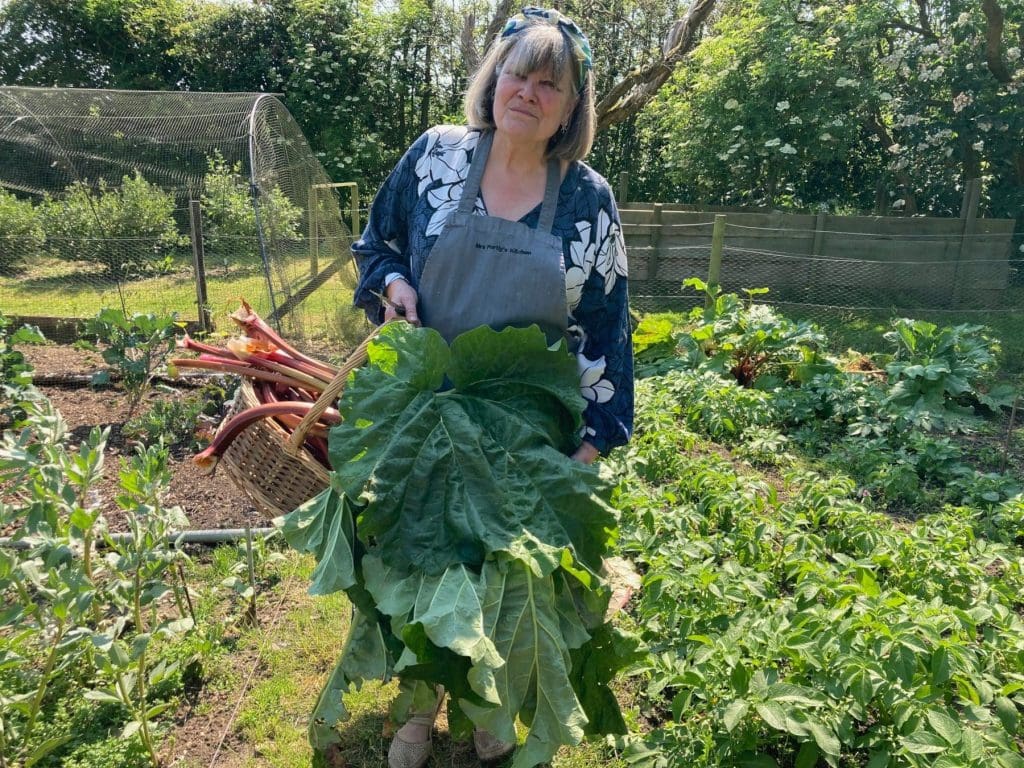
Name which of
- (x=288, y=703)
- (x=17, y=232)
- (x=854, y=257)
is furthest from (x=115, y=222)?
(x=854, y=257)

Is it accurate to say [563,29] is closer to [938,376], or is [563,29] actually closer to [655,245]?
[938,376]

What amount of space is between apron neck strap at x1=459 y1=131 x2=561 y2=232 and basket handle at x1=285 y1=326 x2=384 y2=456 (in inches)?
18.9

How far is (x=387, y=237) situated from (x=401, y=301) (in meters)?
0.28

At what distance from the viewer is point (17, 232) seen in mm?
8133

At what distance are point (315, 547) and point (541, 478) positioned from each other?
50cm

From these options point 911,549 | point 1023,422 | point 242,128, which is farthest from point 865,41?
point 911,549

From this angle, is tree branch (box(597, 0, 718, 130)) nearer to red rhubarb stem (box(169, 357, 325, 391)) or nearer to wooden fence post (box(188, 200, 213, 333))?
wooden fence post (box(188, 200, 213, 333))

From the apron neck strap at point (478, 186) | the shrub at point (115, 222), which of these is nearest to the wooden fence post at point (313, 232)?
the shrub at point (115, 222)

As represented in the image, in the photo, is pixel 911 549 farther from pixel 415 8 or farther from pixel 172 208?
pixel 415 8

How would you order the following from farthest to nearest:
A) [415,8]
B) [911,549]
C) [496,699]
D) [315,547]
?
[415,8], [911,549], [315,547], [496,699]

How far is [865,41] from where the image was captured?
31.7ft

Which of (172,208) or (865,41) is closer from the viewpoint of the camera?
(172,208)

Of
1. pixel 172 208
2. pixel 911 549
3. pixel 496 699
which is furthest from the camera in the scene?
pixel 172 208

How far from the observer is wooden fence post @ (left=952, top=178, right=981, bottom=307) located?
342 inches
